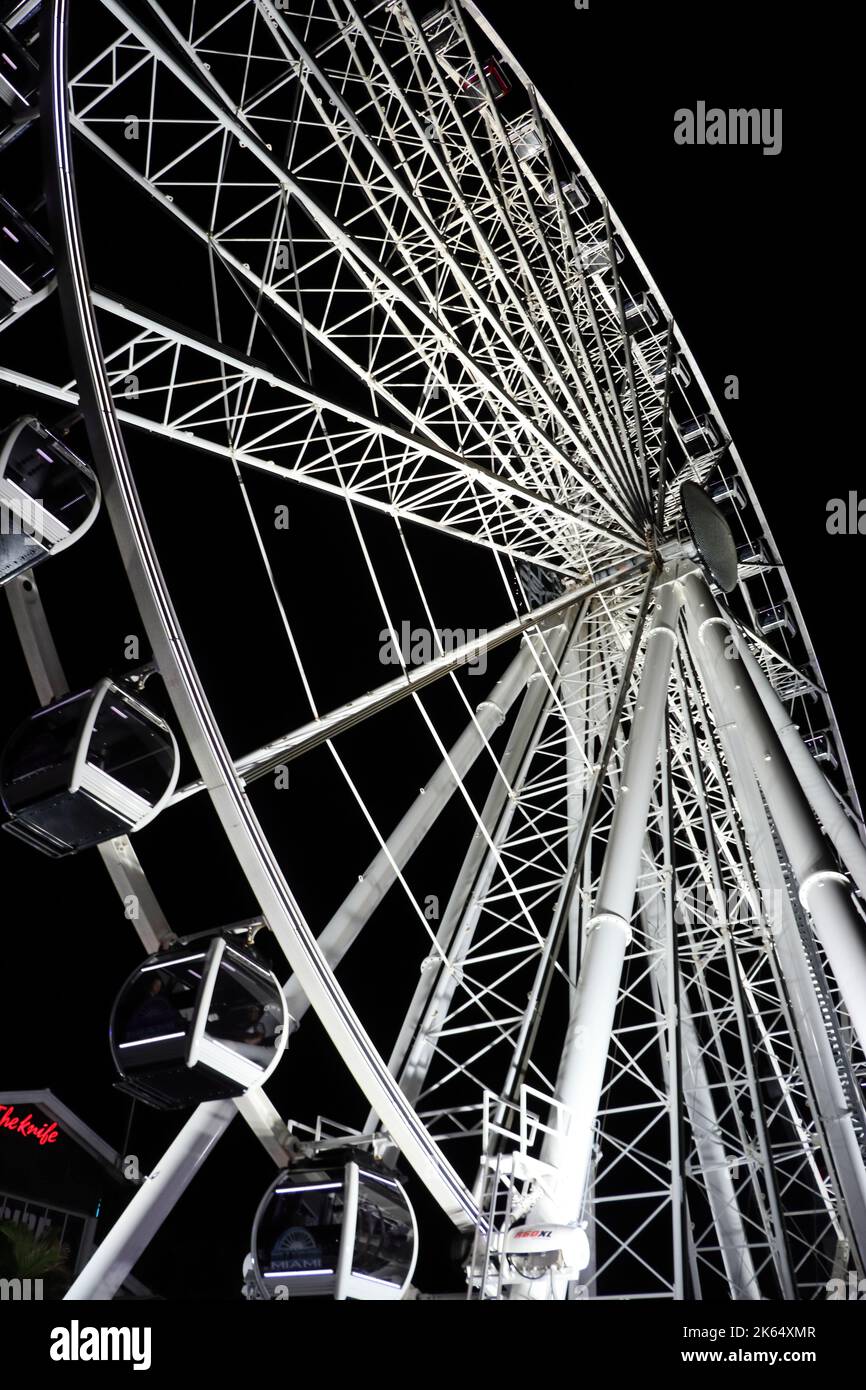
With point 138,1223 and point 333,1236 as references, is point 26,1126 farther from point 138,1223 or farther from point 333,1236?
point 333,1236

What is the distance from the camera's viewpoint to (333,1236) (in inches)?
230

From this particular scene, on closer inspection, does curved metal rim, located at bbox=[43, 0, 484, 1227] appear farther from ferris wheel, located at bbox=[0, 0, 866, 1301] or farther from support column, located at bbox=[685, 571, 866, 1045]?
support column, located at bbox=[685, 571, 866, 1045]

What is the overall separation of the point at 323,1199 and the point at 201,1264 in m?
26.3

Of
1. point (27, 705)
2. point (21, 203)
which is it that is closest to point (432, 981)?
point (21, 203)

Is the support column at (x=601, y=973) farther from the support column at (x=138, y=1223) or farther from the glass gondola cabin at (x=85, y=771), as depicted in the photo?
the glass gondola cabin at (x=85, y=771)

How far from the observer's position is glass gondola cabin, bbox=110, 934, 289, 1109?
19.8ft

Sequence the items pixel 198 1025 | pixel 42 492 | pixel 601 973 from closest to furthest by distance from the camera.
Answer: pixel 198 1025
pixel 42 492
pixel 601 973

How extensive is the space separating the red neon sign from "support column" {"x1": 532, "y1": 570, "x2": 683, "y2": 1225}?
72.9 ft

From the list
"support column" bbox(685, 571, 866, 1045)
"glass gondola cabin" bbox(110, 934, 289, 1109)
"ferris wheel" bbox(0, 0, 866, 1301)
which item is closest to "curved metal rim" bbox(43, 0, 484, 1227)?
"ferris wheel" bbox(0, 0, 866, 1301)

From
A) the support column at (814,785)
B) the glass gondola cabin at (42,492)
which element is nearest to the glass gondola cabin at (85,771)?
the glass gondola cabin at (42,492)

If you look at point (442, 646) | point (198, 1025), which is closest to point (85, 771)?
point (198, 1025)

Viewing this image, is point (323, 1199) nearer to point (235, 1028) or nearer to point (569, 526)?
point (235, 1028)

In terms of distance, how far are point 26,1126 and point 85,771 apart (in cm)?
2535

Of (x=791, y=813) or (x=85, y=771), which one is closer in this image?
(x=85, y=771)
